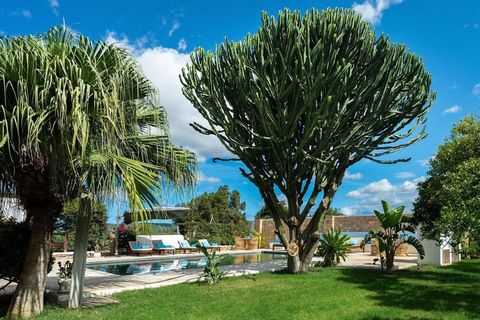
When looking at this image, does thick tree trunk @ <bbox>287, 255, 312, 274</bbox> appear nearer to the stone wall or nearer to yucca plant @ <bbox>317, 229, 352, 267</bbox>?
yucca plant @ <bbox>317, 229, 352, 267</bbox>

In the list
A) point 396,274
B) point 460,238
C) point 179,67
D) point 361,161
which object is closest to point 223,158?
point 179,67

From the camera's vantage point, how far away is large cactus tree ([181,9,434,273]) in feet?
33.7

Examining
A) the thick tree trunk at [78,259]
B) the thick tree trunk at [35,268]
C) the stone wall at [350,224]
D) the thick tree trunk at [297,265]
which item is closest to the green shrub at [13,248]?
the thick tree trunk at [35,268]

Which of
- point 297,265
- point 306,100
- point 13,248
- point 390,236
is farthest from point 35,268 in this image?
point 390,236

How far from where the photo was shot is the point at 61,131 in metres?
5.59

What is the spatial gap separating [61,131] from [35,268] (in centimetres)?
257

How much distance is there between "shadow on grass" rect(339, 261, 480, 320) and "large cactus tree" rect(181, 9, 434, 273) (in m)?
2.16

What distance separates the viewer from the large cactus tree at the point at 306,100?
10.3 m

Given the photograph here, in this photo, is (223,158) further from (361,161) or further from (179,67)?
(361,161)

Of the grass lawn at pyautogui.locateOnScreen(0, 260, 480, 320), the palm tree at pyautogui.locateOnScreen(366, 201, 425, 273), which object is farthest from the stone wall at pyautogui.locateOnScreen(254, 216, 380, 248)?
the grass lawn at pyautogui.locateOnScreen(0, 260, 480, 320)

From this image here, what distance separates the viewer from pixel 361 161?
1304 cm

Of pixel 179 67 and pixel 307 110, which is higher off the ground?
pixel 179 67

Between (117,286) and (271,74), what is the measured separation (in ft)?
21.3

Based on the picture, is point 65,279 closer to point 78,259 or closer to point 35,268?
point 78,259
